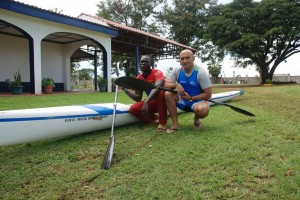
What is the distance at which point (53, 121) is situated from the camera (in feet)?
10.4

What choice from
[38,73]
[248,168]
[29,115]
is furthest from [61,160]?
[38,73]

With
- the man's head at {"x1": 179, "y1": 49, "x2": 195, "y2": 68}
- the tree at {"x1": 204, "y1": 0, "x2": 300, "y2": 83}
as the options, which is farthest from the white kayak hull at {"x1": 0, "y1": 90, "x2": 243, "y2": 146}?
the tree at {"x1": 204, "y1": 0, "x2": 300, "y2": 83}

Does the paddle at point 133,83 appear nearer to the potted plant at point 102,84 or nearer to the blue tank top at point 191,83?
the blue tank top at point 191,83

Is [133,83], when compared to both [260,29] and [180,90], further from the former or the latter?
[260,29]

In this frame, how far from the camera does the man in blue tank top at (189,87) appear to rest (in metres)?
3.58

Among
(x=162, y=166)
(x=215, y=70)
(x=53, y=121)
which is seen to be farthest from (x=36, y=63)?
(x=215, y=70)

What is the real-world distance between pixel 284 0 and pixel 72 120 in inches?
903

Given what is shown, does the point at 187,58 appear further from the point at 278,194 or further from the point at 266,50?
the point at 266,50

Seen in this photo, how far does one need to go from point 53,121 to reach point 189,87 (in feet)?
6.25

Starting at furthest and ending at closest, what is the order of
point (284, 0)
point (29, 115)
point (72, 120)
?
point (284, 0), point (72, 120), point (29, 115)

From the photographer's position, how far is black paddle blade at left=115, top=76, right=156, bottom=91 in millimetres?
3634

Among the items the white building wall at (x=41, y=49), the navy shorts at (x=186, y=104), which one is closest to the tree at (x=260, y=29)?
the white building wall at (x=41, y=49)

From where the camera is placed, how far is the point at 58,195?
2029 millimetres

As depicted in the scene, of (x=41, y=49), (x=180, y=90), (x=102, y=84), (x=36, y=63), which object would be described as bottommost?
(x=180, y=90)
